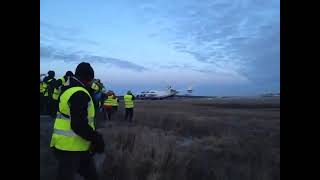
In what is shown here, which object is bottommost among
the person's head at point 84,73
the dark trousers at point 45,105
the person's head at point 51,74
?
the dark trousers at point 45,105

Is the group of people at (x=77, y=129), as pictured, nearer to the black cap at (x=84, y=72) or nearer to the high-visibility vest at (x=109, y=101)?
the black cap at (x=84, y=72)

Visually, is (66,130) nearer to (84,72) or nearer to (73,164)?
(73,164)

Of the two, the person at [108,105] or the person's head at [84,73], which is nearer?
the person's head at [84,73]

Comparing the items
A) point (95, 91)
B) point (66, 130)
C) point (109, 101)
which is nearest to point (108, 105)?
point (109, 101)

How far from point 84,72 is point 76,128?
64cm

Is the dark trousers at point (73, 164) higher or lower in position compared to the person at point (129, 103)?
lower

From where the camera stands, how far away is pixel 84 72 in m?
4.84

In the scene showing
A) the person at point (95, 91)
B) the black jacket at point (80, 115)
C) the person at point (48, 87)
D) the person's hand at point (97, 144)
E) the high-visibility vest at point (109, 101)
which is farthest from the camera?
the high-visibility vest at point (109, 101)

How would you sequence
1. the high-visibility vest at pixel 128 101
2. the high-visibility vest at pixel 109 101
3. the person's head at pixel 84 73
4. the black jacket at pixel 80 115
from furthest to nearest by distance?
the high-visibility vest at pixel 128 101 < the high-visibility vest at pixel 109 101 < the person's head at pixel 84 73 < the black jacket at pixel 80 115

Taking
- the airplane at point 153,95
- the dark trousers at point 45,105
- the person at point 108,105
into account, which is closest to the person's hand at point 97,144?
the dark trousers at point 45,105

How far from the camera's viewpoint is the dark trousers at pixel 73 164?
4812 mm

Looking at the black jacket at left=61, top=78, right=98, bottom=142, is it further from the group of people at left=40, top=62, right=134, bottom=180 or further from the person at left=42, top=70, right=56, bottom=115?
the person at left=42, top=70, right=56, bottom=115

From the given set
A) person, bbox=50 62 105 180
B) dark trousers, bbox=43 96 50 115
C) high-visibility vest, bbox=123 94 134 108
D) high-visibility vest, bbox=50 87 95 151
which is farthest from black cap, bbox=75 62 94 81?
high-visibility vest, bbox=123 94 134 108
